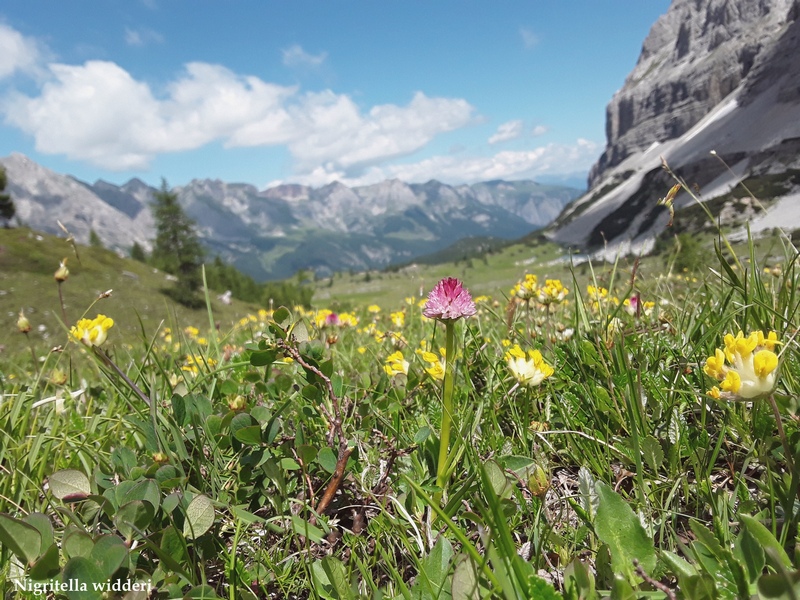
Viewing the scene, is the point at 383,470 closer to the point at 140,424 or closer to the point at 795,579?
the point at 140,424

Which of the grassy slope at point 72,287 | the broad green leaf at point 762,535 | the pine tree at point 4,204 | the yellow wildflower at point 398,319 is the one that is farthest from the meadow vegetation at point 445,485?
the pine tree at point 4,204

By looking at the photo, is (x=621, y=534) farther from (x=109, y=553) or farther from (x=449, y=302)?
(x=109, y=553)

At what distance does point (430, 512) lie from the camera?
1633 mm

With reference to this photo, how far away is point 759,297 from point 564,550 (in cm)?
159

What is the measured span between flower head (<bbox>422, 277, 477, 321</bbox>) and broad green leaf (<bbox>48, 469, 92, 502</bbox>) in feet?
4.35

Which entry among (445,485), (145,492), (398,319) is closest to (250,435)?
(145,492)

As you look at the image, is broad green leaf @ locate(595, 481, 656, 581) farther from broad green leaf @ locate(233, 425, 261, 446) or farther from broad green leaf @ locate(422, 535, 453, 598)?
broad green leaf @ locate(233, 425, 261, 446)

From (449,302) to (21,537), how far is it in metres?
1.36

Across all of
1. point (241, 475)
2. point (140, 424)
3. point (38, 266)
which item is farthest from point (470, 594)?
point (38, 266)

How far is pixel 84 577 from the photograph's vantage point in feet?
4.00

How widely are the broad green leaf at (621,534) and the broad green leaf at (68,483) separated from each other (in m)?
1.68

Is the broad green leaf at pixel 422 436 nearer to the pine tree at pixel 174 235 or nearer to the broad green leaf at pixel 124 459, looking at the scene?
the broad green leaf at pixel 124 459

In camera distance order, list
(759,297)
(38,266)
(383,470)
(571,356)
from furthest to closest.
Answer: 1. (38,266)
2. (571,356)
3. (759,297)
4. (383,470)

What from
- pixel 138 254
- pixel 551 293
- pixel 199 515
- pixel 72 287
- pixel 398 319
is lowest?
pixel 72 287
